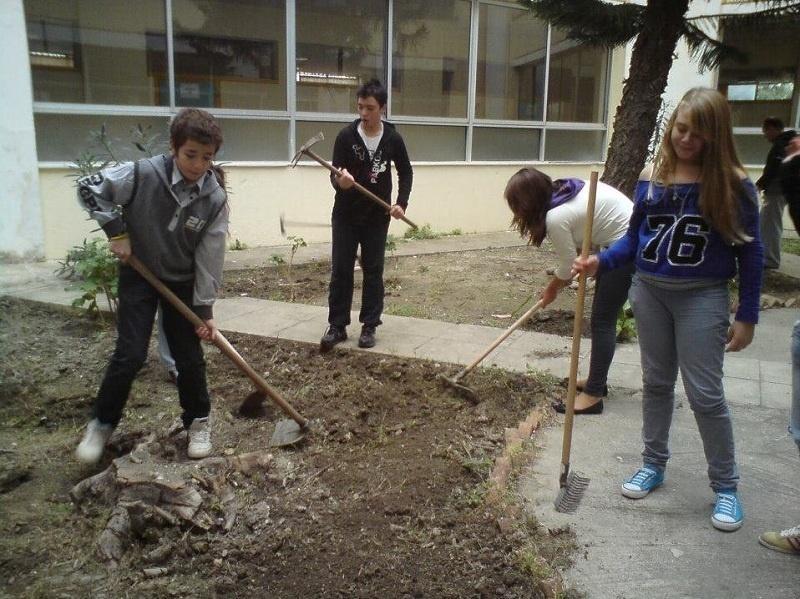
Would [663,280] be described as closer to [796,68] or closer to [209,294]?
[209,294]

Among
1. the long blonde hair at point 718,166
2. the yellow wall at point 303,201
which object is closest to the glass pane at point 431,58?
the yellow wall at point 303,201

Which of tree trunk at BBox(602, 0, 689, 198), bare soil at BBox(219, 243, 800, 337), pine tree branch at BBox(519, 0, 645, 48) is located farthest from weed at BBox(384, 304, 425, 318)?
pine tree branch at BBox(519, 0, 645, 48)

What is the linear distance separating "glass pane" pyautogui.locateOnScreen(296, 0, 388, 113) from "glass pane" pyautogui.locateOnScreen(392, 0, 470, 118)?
331 mm

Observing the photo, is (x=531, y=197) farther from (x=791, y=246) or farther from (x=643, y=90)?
(x=791, y=246)

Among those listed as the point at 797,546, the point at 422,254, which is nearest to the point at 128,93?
the point at 422,254

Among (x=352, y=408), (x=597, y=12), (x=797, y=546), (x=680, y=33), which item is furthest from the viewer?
(x=597, y=12)

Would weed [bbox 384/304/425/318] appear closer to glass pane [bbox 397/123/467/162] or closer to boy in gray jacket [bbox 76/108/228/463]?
boy in gray jacket [bbox 76/108/228/463]

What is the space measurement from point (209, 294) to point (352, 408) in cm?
111

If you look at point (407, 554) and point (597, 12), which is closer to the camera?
point (407, 554)

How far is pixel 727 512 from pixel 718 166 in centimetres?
135

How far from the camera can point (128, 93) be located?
7.99 meters

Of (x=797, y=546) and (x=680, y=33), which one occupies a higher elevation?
(x=680, y=33)

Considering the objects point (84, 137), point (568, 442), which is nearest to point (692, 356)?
point (568, 442)

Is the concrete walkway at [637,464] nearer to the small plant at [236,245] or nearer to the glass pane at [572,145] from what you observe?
the small plant at [236,245]
